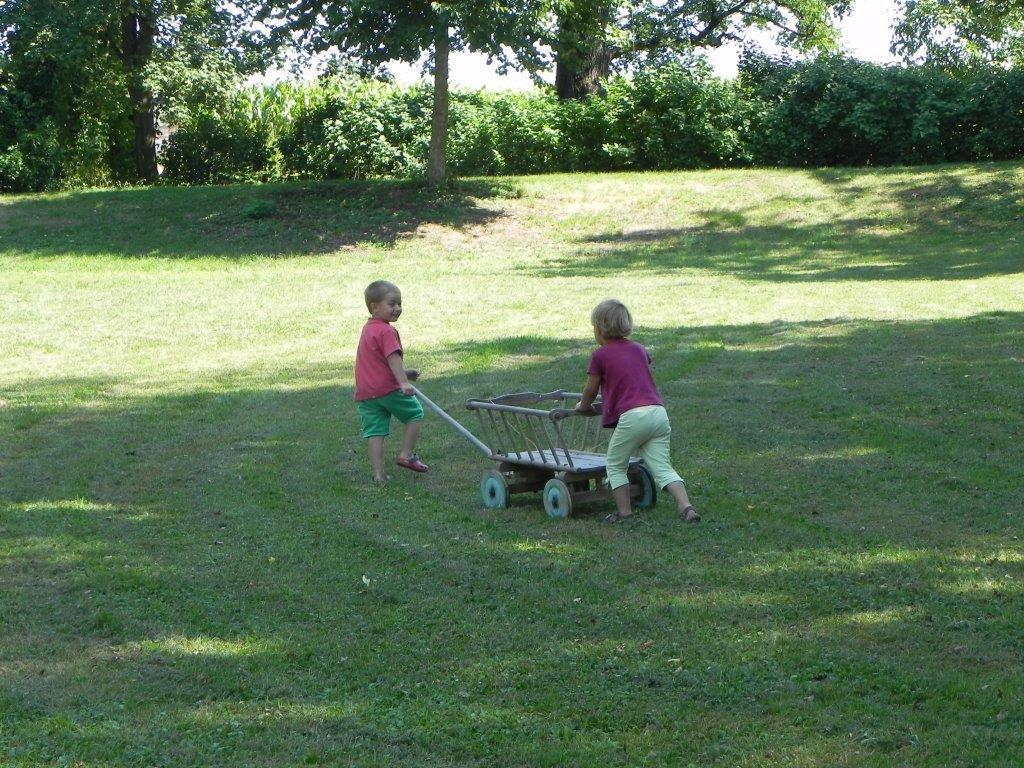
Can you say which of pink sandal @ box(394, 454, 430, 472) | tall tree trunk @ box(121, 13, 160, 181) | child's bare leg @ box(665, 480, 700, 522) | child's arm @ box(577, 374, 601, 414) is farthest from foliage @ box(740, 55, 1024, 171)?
child's bare leg @ box(665, 480, 700, 522)

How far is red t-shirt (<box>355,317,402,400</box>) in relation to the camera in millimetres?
8148

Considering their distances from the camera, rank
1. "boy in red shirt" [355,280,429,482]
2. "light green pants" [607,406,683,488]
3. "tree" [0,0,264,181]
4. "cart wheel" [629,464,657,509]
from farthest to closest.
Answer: "tree" [0,0,264,181]
"boy in red shirt" [355,280,429,482]
"cart wheel" [629,464,657,509]
"light green pants" [607,406,683,488]

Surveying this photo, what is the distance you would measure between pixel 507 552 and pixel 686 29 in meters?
37.8

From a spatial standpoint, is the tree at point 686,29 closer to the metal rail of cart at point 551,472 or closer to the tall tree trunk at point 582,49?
the tall tree trunk at point 582,49

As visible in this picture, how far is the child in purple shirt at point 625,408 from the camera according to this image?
671 centimetres

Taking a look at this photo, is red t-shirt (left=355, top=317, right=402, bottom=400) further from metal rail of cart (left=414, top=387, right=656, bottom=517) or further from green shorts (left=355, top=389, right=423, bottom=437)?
metal rail of cart (left=414, top=387, right=656, bottom=517)

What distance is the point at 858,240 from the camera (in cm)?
2295

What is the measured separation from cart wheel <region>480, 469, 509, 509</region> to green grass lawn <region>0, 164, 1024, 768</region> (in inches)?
5.1

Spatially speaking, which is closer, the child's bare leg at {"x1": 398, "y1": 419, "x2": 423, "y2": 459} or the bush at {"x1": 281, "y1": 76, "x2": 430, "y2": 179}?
the child's bare leg at {"x1": 398, "y1": 419, "x2": 423, "y2": 459}

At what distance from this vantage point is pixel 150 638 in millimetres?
4980

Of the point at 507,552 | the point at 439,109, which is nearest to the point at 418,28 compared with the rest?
the point at 439,109

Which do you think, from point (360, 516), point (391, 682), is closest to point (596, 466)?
point (360, 516)

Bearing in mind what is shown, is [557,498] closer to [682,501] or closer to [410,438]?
[682,501]

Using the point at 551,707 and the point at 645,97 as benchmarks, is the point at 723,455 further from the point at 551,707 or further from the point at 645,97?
the point at 645,97
